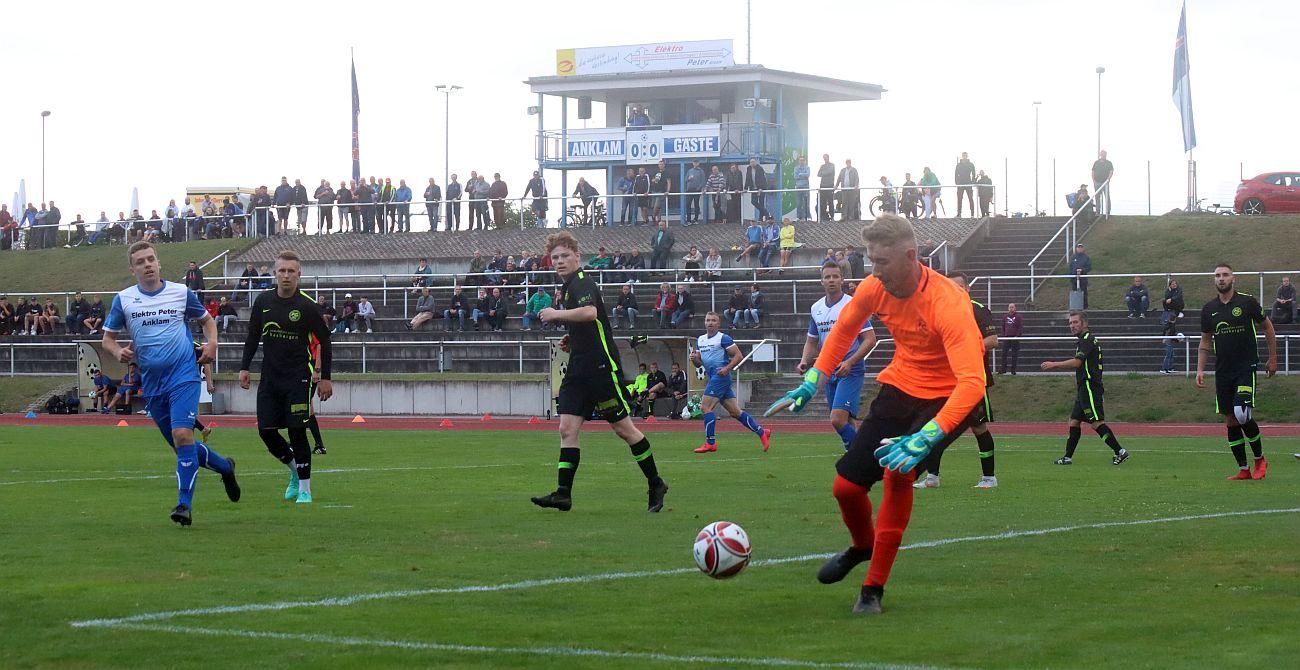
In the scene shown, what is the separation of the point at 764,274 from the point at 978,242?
583cm

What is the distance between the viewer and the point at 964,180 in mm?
44188

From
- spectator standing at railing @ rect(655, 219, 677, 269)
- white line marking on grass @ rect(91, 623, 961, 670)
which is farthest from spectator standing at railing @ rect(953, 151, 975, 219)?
white line marking on grass @ rect(91, 623, 961, 670)

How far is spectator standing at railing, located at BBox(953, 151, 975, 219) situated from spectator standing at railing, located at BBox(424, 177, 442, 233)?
15337 mm

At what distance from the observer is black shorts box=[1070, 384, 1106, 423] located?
18.8 metres

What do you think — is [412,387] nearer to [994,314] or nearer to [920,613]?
[994,314]

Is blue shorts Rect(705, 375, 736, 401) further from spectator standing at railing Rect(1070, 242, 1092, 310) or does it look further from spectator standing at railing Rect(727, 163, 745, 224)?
spectator standing at railing Rect(727, 163, 745, 224)

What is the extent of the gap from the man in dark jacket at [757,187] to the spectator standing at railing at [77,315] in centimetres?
1772

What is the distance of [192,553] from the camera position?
9.82 metres

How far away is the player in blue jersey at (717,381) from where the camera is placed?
21453 mm

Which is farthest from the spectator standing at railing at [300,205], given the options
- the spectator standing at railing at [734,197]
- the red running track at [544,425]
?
the red running track at [544,425]

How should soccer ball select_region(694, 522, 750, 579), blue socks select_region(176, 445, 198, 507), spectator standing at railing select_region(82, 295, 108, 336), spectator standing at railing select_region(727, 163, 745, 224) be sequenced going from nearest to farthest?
soccer ball select_region(694, 522, 750, 579) < blue socks select_region(176, 445, 198, 507) < spectator standing at railing select_region(82, 295, 108, 336) < spectator standing at railing select_region(727, 163, 745, 224)

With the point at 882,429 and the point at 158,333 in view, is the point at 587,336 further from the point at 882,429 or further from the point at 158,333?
the point at 882,429

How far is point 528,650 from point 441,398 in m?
28.5

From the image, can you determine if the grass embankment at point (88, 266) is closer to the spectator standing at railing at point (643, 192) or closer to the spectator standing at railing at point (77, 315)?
the spectator standing at railing at point (77, 315)
